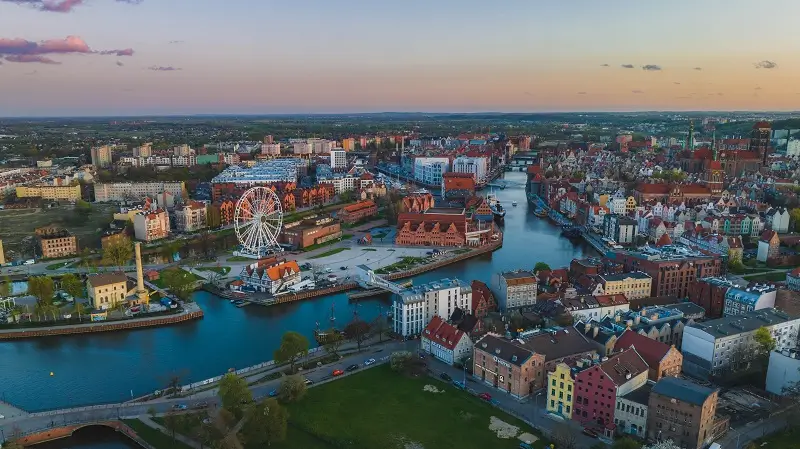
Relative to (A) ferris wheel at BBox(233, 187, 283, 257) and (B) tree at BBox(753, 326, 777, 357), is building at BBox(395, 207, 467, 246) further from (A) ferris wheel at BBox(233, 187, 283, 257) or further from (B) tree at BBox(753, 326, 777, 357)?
(B) tree at BBox(753, 326, 777, 357)

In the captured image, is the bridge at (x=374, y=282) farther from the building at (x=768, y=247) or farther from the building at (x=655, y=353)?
the building at (x=768, y=247)

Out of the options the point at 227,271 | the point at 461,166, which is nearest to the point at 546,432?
the point at 227,271

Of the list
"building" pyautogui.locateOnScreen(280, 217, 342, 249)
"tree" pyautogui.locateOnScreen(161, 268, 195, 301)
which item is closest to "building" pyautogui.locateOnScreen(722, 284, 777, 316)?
"tree" pyautogui.locateOnScreen(161, 268, 195, 301)

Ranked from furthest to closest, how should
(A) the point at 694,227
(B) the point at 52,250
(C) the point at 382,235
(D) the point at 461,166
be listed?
(D) the point at 461,166, (C) the point at 382,235, (A) the point at 694,227, (B) the point at 52,250

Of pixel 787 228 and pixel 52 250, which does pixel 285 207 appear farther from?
pixel 787 228

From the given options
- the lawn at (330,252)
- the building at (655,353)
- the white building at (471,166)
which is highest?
the white building at (471,166)

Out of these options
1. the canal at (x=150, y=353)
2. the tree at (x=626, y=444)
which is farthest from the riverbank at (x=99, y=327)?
the tree at (x=626, y=444)

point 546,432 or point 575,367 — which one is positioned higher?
point 575,367
